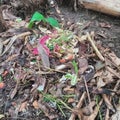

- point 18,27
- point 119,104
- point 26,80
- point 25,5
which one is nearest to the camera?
point 119,104

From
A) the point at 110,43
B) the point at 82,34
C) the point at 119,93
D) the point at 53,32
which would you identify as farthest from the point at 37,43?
the point at 119,93

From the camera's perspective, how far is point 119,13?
364 cm

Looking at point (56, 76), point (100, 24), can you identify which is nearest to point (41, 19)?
point (100, 24)

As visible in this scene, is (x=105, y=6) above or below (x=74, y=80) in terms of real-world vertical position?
above

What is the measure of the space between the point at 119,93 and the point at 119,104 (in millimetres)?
101

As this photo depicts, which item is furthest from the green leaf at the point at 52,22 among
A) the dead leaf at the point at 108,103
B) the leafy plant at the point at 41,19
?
the dead leaf at the point at 108,103

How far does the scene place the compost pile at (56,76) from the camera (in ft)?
9.09

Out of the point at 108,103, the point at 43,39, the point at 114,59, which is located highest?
the point at 43,39

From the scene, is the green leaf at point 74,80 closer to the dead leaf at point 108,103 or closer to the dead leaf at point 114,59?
the dead leaf at point 108,103

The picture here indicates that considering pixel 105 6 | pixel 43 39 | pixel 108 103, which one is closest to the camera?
pixel 108 103

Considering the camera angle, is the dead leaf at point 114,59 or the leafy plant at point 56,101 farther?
the dead leaf at point 114,59

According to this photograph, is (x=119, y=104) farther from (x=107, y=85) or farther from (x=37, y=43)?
(x=37, y=43)

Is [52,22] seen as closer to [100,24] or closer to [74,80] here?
[100,24]

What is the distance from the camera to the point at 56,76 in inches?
117
